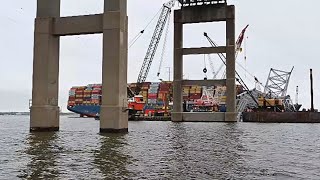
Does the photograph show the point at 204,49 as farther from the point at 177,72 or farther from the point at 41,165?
the point at 41,165

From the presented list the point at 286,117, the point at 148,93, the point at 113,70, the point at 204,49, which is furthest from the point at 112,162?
the point at 148,93

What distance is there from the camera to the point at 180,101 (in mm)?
85062

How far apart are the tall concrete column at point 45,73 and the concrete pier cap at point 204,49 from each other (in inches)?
1790

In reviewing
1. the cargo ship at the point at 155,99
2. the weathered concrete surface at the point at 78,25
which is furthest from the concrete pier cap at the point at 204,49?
the weathered concrete surface at the point at 78,25

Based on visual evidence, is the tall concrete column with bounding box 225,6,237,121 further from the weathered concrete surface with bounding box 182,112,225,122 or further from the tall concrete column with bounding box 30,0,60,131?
the tall concrete column with bounding box 30,0,60,131

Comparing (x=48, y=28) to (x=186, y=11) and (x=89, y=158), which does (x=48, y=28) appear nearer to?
(x=89, y=158)

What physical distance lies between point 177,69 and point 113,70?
168ft

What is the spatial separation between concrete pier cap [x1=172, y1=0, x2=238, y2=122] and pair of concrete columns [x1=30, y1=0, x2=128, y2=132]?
4549 centimetres

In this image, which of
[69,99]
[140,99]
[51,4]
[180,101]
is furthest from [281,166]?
[69,99]

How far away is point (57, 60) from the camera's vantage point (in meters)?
36.6

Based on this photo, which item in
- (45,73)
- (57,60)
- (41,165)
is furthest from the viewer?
(57,60)

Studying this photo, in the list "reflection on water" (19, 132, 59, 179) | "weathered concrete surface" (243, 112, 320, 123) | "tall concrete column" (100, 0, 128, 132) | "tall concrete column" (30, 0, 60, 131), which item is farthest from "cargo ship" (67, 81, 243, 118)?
"reflection on water" (19, 132, 59, 179)

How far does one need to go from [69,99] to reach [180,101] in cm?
10608

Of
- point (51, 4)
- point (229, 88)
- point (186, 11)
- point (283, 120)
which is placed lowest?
point (283, 120)
